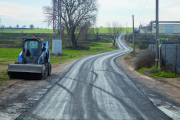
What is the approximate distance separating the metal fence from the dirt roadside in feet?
34.0

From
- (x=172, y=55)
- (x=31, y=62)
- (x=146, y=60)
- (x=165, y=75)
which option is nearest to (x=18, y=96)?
(x=31, y=62)

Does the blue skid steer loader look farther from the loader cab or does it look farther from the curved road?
the curved road

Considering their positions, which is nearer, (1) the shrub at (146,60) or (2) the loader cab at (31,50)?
(2) the loader cab at (31,50)

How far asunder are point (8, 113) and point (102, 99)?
13.0ft

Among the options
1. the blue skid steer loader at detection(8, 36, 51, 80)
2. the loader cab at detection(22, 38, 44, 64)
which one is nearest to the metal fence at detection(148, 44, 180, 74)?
the blue skid steer loader at detection(8, 36, 51, 80)

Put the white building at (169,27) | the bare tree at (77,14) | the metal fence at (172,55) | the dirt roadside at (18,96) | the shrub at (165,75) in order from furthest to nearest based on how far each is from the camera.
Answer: the white building at (169,27)
the bare tree at (77,14)
the metal fence at (172,55)
the shrub at (165,75)
the dirt roadside at (18,96)

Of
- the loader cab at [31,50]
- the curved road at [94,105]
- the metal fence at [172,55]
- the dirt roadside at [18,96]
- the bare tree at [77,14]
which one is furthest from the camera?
the bare tree at [77,14]

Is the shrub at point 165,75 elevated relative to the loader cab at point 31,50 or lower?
lower

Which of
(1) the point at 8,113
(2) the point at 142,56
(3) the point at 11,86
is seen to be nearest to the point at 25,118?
(1) the point at 8,113

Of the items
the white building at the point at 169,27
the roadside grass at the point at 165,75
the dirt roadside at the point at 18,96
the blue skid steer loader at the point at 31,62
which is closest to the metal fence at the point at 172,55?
the roadside grass at the point at 165,75

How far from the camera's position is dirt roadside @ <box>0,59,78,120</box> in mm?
8602

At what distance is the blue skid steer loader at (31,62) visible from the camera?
15336 mm

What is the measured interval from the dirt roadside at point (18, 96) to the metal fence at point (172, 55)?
10.4 m

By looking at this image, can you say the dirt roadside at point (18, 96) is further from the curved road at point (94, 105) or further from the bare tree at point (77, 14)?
the bare tree at point (77, 14)
